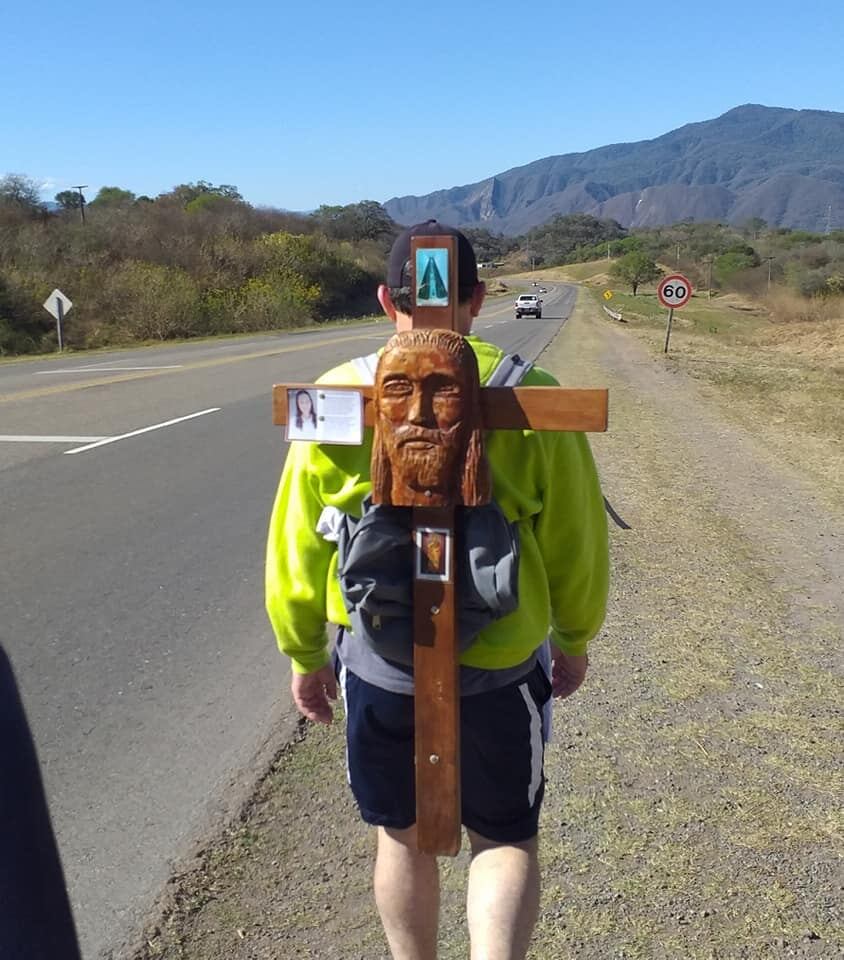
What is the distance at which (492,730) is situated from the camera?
2.03 meters

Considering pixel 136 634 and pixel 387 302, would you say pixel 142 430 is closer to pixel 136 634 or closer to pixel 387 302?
pixel 136 634

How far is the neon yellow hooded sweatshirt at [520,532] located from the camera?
6.44 ft

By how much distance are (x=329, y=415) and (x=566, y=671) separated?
97cm

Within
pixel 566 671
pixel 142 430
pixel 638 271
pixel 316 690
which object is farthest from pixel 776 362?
pixel 638 271

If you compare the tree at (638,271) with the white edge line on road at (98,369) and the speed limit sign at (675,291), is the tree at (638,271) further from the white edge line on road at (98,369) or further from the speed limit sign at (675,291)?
the white edge line on road at (98,369)

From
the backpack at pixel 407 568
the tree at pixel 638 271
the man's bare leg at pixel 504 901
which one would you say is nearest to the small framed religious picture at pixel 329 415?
the backpack at pixel 407 568

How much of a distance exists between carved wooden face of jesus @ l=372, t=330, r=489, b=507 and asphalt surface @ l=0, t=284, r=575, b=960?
1675mm

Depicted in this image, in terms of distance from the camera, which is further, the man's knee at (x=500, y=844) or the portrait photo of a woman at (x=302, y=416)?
the man's knee at (x=500, y=844)

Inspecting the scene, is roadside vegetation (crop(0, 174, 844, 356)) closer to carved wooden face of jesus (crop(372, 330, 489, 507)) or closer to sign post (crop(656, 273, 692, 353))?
sign post (crop(656, 273, 692, 353))

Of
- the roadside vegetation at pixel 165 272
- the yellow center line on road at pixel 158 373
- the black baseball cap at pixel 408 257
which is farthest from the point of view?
the roadside vegetation at pixel 165 272

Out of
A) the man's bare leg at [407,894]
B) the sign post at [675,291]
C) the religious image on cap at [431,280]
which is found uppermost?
the religious image on cap at [431,280]

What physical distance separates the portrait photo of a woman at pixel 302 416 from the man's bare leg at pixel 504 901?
1001 mm

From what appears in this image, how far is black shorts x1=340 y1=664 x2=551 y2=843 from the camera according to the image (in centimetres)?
203

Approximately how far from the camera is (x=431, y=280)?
1.83 metres
